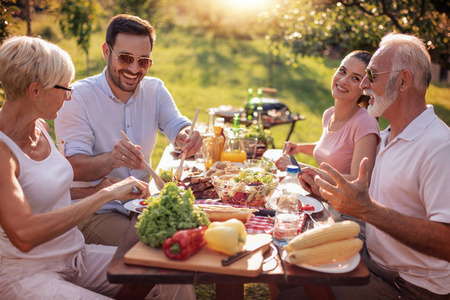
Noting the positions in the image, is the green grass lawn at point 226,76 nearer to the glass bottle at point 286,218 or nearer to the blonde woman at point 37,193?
the blonde woman at point 37,193

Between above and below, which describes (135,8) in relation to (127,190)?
above

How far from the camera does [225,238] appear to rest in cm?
178

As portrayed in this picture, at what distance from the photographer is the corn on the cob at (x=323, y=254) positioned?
179cm

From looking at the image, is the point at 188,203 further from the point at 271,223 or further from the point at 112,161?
the point at 112,161

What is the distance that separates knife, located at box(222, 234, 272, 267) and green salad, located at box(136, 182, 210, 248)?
24 centimetres

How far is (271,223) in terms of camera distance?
7.59ft

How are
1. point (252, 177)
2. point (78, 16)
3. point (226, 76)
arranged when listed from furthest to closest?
point (226, 76) < point (78, 16) < point (252, 177)

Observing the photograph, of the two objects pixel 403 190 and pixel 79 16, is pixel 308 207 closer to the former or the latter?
pixel 403 190


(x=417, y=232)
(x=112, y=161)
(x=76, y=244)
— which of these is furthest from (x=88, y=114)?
(x=417, y=232)

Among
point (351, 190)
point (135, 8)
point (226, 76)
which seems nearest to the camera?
point (351, 190)

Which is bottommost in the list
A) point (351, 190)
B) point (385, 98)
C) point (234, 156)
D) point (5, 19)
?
point (234, 156)

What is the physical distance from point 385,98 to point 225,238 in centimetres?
146

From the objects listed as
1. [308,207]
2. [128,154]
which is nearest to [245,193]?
[308,207]

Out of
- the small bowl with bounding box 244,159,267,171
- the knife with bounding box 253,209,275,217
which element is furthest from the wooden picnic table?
the small bowl with bounding box 244,159,267,171
